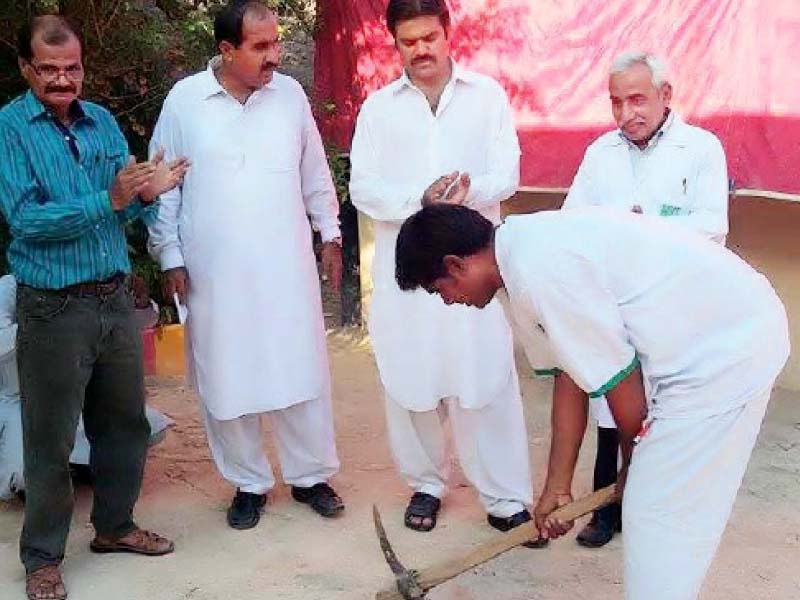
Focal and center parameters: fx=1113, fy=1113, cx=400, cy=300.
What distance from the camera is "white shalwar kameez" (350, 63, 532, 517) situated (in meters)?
3.74

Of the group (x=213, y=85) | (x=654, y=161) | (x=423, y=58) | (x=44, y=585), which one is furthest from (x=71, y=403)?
(x=654, y=161)

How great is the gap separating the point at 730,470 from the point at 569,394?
0.40m

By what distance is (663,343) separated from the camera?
2.43 meters

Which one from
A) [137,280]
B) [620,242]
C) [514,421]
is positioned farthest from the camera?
[137,280]

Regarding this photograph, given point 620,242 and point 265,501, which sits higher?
point 620,242

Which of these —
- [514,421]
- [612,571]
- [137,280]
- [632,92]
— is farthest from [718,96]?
[137,280]

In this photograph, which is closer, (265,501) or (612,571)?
(612,571)

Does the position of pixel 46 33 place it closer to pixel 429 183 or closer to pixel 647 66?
pixel 429 183

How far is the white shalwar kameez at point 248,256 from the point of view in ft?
12.4

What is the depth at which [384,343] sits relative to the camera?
388cm

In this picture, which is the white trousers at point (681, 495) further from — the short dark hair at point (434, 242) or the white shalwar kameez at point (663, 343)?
the short dark hair at point (434, 242)

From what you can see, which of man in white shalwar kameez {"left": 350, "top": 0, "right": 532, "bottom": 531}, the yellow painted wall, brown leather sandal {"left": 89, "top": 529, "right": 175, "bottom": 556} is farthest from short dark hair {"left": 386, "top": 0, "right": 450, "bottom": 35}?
the yellow painted wall

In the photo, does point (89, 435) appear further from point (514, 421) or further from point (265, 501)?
point (514, 421)

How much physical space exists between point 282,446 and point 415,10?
1.64 meters
